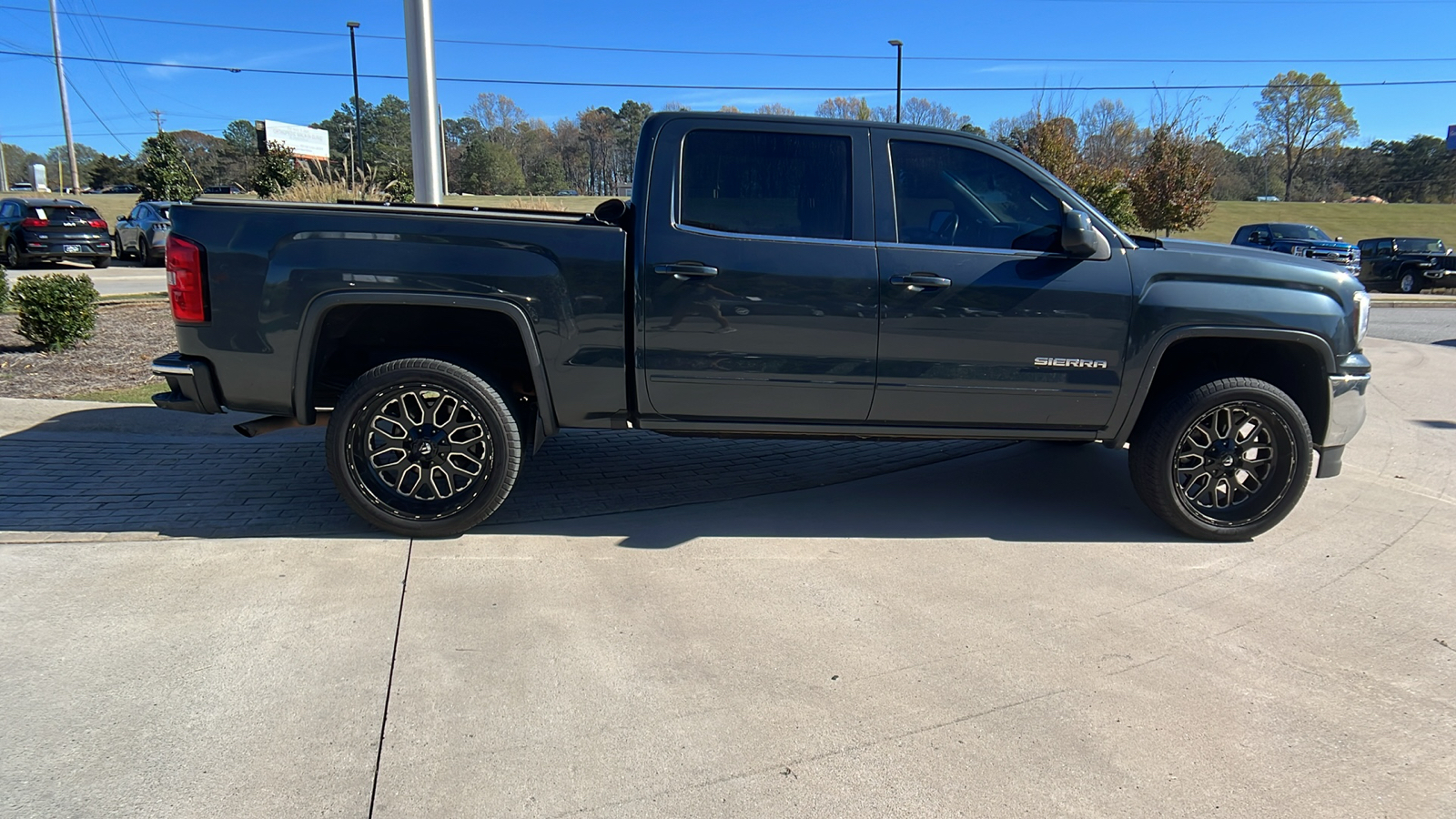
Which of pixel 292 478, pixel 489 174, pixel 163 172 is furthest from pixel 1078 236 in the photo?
pixel 489 174

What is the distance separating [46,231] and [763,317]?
21126mm

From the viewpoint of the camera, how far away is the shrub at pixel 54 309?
844 centimetres

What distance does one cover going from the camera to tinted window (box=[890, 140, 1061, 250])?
4.60 m

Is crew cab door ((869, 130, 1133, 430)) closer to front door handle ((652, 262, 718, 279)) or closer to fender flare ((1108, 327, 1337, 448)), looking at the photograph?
fender flare ((1108, 327, 1337, 448))

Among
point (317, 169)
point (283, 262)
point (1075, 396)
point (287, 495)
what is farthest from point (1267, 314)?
point (317, 169)

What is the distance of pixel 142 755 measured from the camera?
2.78m

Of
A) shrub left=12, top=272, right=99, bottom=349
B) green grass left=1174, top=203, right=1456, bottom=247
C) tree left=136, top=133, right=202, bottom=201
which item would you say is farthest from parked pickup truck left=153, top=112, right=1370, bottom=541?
green grass left=1174, top=203, right=1456, bottom=247

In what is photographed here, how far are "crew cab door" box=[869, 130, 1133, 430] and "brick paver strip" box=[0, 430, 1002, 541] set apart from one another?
1.46 meters

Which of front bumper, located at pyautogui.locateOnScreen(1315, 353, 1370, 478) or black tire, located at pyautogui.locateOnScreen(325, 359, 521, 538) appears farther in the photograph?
front bumper, located at pyautogui.locateOnScreen(1315, 353, 1370, 478)

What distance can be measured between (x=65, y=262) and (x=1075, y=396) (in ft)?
81.4

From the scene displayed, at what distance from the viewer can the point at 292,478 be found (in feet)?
18.3

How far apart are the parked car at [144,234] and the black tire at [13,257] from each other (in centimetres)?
268

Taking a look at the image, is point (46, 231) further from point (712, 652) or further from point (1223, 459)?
point (1223, 459)

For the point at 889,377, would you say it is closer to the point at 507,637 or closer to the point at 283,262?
the point at 507,637
